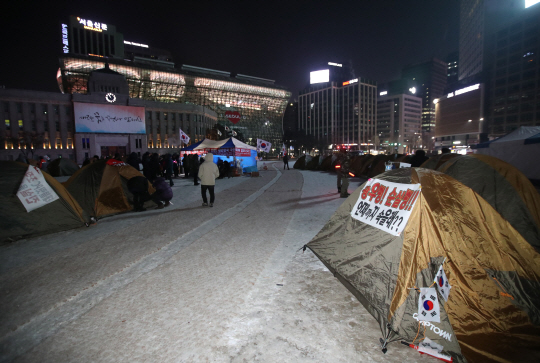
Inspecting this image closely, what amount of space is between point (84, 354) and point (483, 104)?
115 m

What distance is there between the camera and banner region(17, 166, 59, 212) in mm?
5609

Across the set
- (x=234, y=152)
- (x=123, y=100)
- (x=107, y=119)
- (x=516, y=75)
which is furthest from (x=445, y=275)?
(x=516, y=75)

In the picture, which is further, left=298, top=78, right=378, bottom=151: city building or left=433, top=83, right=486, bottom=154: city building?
left=298, top=78, right=378, bottom=151: city building

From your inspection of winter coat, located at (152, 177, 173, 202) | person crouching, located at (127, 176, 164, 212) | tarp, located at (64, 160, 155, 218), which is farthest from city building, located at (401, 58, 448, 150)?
tarp, located at (64, 160, 155, 218)

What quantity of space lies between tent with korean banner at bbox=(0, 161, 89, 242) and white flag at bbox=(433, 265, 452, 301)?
7.35 meters

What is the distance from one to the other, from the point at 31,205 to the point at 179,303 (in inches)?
194

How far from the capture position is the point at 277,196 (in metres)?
10.8

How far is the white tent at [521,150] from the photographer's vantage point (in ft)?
44.8

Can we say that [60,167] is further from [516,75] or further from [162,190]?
[516,75]

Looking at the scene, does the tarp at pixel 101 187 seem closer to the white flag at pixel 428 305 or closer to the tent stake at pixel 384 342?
the tent stake at pixel 384 342

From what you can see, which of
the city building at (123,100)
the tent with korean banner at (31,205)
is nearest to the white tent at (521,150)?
the city building at (123,100)

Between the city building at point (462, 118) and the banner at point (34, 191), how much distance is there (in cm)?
9662

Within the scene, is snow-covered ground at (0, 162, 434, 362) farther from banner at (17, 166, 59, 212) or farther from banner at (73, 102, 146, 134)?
banner at (73, 102, 146, 134)

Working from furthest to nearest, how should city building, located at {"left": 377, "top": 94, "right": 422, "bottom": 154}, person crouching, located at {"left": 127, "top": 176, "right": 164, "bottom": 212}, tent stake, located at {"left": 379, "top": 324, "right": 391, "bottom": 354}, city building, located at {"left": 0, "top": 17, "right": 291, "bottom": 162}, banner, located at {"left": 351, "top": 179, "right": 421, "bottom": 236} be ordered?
city building, located at {"left": 377, "top": 94, "right": 422, "bottom": 154} < city building, located at {"left": 0, "top": 17, "right": 291, "bottom": 162} < person crouching, located at {"left": 127, "top": 176, "right": 164, "bottom": 212} < banner, located at {"left": 351, "top": 179, "right": 421, "bottom": 236} < tent stake, located at {"left": 379, "top": 324, "right": 391, "bottom": 354}
